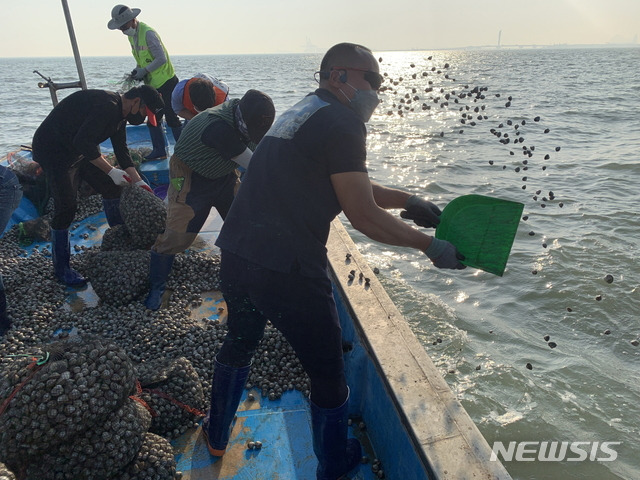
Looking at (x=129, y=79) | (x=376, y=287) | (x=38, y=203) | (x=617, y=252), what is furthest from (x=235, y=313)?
(x=617, y=252)

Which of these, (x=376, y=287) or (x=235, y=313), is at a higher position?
(x=235, y=313)

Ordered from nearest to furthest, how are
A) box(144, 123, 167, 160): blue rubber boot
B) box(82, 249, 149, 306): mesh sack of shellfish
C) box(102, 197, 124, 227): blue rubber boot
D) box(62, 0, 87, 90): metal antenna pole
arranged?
box(82, 249, 149, 306): mesh sack of shellfish → box(102, 197, 124, 227): blue rubber boot → box(62, 0, 87, 90): metal antenna pole → box(144, 123, 167, 160): blue rubber boot

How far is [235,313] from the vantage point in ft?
8.18

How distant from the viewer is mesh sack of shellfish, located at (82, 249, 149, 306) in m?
4.37

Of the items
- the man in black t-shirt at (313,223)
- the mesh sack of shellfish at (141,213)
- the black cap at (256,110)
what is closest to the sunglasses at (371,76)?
the man in black t-shirt at (313,223)

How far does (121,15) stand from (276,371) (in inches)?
226

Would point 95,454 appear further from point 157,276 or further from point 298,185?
point 157,276

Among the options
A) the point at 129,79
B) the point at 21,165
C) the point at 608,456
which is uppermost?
the point at 129,79

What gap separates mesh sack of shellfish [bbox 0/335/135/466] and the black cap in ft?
5.97

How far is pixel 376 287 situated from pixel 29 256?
4442mm

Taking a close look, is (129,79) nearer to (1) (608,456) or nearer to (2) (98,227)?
(2) (98,227)

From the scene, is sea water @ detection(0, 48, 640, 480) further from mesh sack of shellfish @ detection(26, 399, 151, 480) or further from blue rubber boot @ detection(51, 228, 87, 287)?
mesh sack of shellfish @ detection(26, 399, 151, 480)

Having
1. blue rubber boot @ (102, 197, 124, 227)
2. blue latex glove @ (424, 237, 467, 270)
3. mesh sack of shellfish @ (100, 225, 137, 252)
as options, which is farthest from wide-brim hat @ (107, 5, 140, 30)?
blue latex glove @ (424, 237, 467, 270)

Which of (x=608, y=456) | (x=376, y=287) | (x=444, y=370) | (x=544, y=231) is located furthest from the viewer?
(x=544, y=231)
